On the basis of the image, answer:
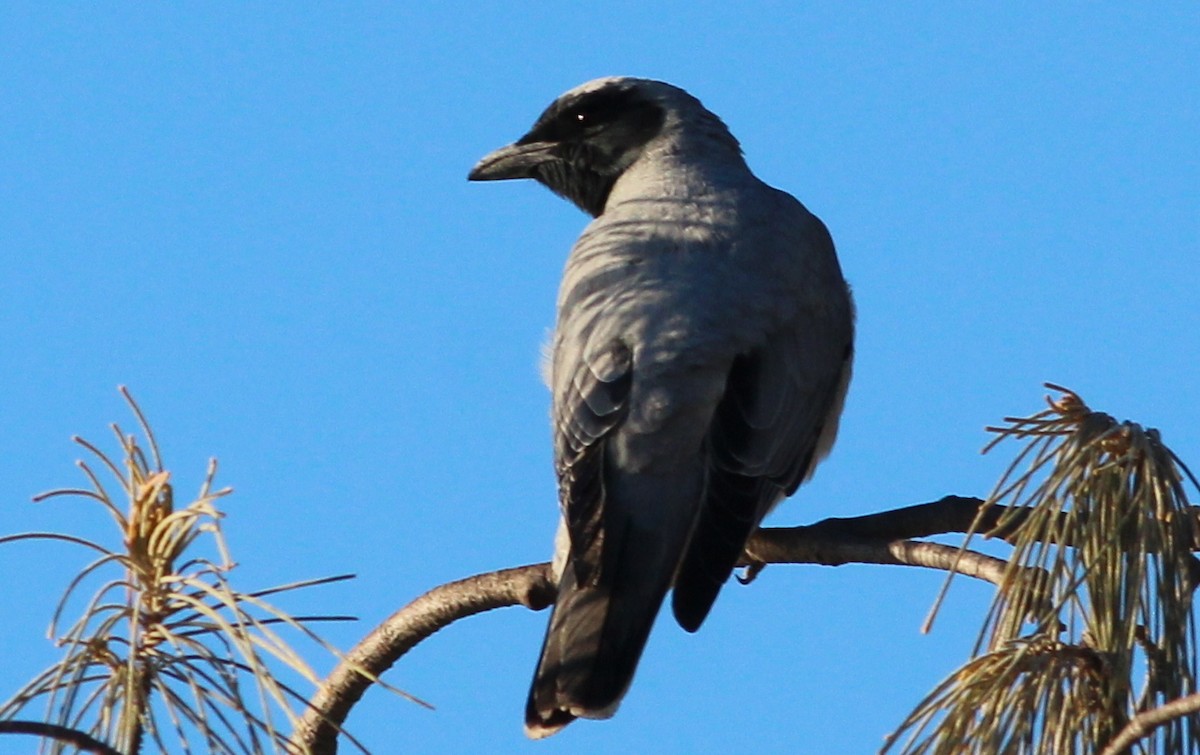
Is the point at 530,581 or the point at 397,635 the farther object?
the point at 530,581

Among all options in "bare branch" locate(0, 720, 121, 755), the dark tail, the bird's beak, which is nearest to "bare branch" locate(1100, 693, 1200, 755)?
"bare branch" locate(0, 720, 121, 755)

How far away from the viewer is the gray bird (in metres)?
4.07

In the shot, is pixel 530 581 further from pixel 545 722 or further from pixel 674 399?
pixel 674 399

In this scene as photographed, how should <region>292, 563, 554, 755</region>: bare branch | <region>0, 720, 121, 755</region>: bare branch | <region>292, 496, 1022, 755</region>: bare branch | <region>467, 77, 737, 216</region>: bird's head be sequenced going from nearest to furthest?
<region>0, 720, 121, 755</region>: bare branch, <region>292, 496, 1022, 755</region>: bare branch, <region>292, 563, 554, 755</region>: bare branch, <region>467, 77, 737, 216</region>: bird's head

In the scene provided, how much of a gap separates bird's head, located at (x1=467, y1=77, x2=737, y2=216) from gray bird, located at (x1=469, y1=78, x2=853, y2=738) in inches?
22.5

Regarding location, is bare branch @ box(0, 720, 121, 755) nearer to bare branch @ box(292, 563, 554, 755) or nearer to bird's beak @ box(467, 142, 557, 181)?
bare branch @ box(292, 563, 554, 755)

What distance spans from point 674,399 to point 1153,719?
2265 mm

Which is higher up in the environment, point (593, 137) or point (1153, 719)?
point (593, 137)

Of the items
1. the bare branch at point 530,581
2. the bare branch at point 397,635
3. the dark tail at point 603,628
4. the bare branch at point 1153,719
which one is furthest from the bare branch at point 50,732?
the dark tail at point 603,628

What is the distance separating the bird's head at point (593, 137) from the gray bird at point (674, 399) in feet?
1.87

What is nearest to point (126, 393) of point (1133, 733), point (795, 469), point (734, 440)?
point (1133, 733)

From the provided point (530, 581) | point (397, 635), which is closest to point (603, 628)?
point (530, 581)

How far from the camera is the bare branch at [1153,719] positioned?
2100 millimetres

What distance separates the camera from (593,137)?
6.20 meters
